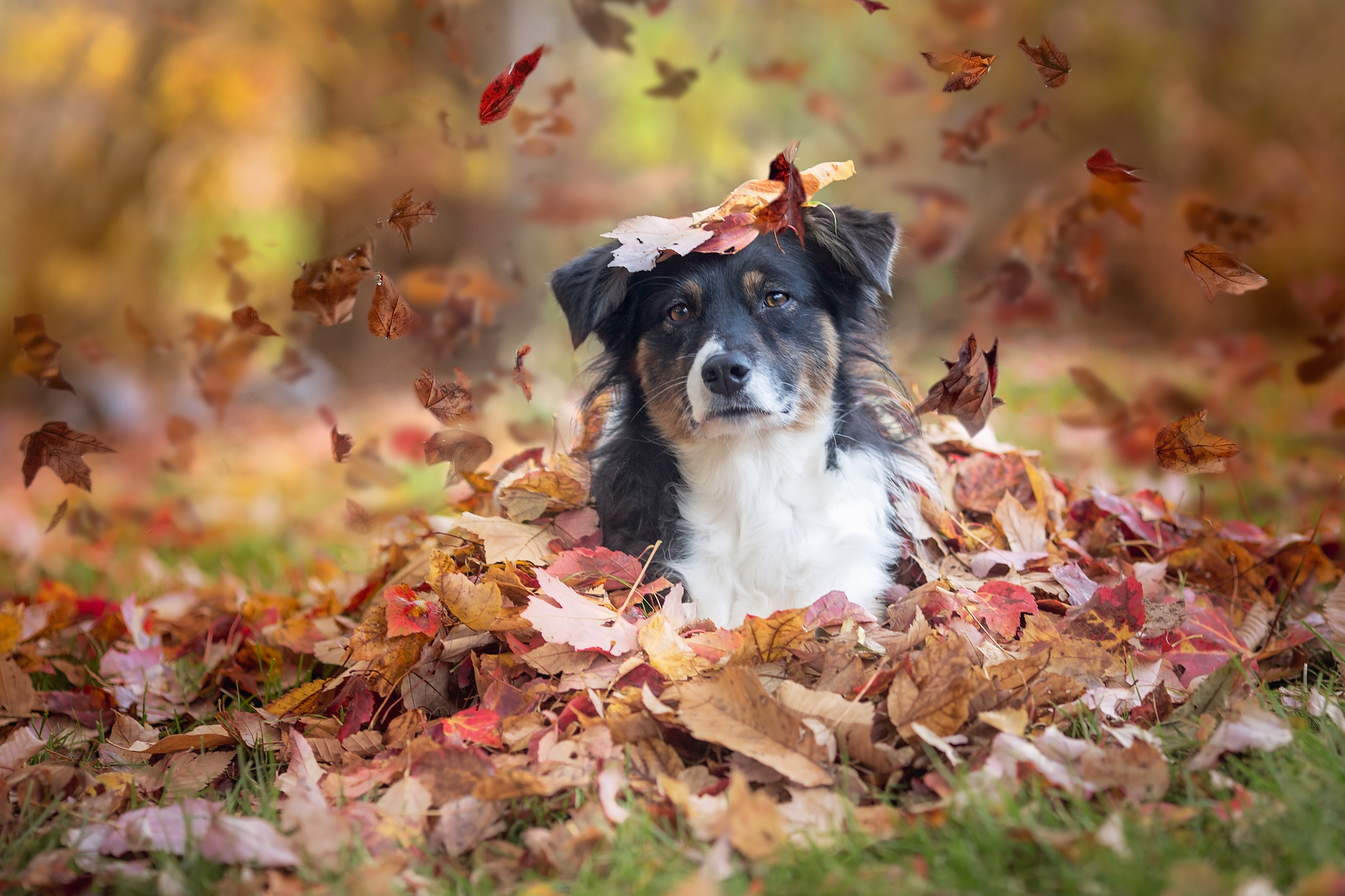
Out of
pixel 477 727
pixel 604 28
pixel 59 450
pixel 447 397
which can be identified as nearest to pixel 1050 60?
pixel 447 397

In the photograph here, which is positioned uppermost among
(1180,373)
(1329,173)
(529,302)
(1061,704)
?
(1061,704)

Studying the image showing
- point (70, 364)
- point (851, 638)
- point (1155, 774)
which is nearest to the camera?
point (1155, 774)

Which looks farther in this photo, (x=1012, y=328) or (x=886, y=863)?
(x=1012, y=328)

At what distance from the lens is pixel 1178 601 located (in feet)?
8.77

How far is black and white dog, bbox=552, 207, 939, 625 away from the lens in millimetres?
2688

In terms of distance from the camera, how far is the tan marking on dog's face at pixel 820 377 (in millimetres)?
2762

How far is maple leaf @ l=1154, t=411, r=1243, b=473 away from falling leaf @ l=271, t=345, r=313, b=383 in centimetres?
325

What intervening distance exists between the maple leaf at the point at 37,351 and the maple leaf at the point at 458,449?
1.18m

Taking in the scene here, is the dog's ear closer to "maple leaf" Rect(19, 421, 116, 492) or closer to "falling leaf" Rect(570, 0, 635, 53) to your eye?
"falling leaf" Rect(570, 0, 635, 53)

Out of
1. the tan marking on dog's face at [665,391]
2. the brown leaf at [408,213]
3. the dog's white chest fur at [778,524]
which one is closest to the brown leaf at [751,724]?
the dog's white chest fur at [778,524]

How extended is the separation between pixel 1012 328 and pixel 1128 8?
4131 mm

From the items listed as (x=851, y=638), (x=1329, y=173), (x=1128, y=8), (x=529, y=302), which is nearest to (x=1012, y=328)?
(x=1329, y=173)

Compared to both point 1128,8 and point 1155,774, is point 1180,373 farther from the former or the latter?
point 1155,774

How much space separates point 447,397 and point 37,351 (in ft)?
4.61
